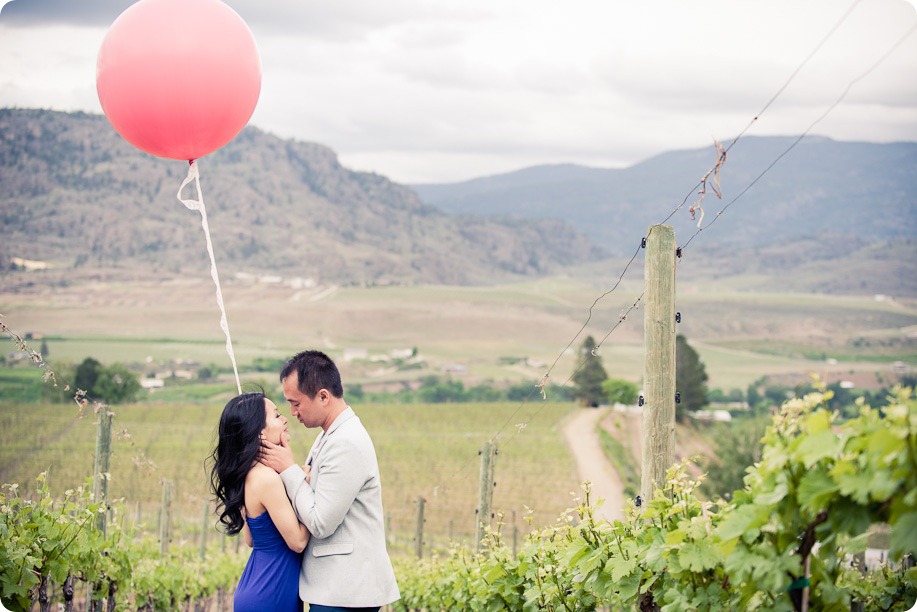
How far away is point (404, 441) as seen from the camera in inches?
2140

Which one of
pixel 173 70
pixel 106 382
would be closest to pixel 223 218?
pixel 106 382

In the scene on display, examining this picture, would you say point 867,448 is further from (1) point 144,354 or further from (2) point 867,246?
(2) point 867,246

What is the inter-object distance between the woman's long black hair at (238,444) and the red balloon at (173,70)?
1818mm

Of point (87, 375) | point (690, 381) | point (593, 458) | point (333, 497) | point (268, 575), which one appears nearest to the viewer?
point (333, 497)

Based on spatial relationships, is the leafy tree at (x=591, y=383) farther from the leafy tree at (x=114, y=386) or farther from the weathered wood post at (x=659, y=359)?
the weathered wood post at (x=659, y=359)

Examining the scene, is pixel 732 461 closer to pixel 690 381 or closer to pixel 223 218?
pixel 690 381

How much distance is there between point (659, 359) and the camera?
3.86 metres

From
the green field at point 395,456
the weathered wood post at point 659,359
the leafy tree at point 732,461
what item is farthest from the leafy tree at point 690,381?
the weathered wood post at point 659,359

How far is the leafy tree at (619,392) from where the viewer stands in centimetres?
6256

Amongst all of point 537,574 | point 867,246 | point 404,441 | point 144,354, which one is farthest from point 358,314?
point 537,574

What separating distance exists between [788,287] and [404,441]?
12990cm

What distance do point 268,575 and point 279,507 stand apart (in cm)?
26

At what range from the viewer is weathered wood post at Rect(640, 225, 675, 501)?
12.5 ft

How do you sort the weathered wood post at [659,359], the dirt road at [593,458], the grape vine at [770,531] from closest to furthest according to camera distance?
the grape vine at [770,531] → the weathered wood post at [659,359] → the dirt road at [593,458]
